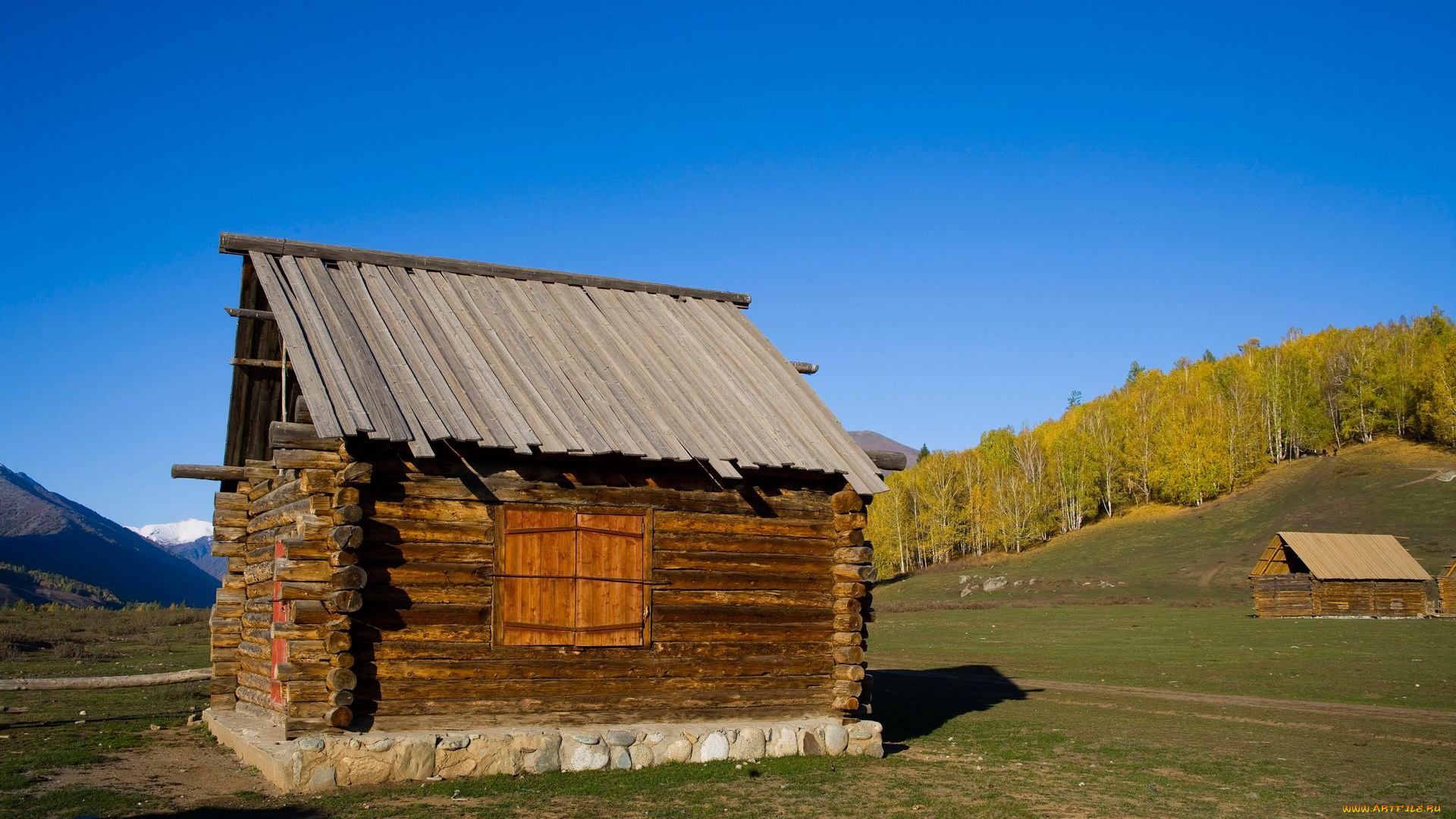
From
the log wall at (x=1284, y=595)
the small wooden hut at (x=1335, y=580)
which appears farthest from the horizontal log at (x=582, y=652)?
the small wooden hut at (x=1335, y=580)

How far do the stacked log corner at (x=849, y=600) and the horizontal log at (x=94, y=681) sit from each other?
10856mm

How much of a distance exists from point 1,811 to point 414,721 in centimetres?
408

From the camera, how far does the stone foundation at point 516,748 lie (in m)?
12.3

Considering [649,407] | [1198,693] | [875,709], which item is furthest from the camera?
[1198,693]

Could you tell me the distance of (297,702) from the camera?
12.4 meters

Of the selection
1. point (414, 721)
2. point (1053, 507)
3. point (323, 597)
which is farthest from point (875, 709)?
point (1053, 507)

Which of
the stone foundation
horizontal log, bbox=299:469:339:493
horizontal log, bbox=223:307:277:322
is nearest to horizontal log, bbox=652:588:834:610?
the stone foundation

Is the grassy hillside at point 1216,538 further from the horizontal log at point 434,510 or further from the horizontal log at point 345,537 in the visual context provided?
the horizontal log at point 345,537

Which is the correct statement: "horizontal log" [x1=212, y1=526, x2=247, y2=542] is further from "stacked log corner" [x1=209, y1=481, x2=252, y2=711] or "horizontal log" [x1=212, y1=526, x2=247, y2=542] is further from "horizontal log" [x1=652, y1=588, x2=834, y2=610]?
"horizontal log" [x1=652, y1=588, x2=834, y2=610]

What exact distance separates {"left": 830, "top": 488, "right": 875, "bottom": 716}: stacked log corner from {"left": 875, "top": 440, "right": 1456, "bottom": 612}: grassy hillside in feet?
169

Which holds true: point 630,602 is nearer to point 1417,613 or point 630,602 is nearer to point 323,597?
point 323,597

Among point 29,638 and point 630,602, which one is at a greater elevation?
point 630,602

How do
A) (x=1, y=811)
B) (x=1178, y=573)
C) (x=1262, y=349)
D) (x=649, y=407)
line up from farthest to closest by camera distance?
(x=1262, y=349) < (x=1178, y=573) < (x=649, y=407) < (x=1, y=811)

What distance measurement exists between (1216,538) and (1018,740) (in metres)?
75.3
